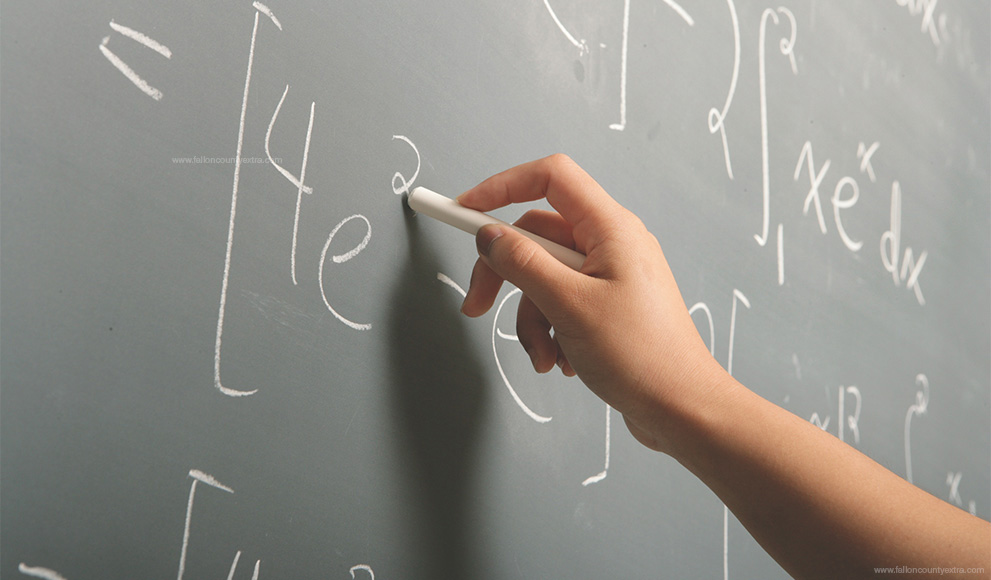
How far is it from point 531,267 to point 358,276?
0.11 m

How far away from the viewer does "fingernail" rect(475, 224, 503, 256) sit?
15.8 inches

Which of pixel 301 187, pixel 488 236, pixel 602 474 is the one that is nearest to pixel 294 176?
pixel 301 187

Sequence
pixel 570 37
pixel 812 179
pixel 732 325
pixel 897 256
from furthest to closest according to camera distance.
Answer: pixel 897 256 → pixel 812 179 → pixel 732 325 → pixel 570 37

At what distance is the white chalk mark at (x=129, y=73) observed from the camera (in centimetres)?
32

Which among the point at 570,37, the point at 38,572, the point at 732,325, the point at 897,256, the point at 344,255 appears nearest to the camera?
the point at 38,572

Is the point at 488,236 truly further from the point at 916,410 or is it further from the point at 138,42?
the point at 916,410

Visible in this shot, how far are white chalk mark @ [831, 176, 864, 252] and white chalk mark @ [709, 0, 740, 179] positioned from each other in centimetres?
21

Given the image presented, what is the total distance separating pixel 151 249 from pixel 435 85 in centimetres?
21

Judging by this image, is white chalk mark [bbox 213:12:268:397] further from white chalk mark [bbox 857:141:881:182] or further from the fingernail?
white chalk mark [bbox 857:141:881:182]

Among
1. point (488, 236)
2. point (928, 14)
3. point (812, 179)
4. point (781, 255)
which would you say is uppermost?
point (928, 14)

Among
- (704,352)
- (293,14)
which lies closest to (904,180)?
(704,352)

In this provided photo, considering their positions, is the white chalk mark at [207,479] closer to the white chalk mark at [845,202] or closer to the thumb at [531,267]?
the thumb at [531,267]

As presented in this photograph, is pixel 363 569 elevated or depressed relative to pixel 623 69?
depressed

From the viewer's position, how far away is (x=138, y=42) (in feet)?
1.08
